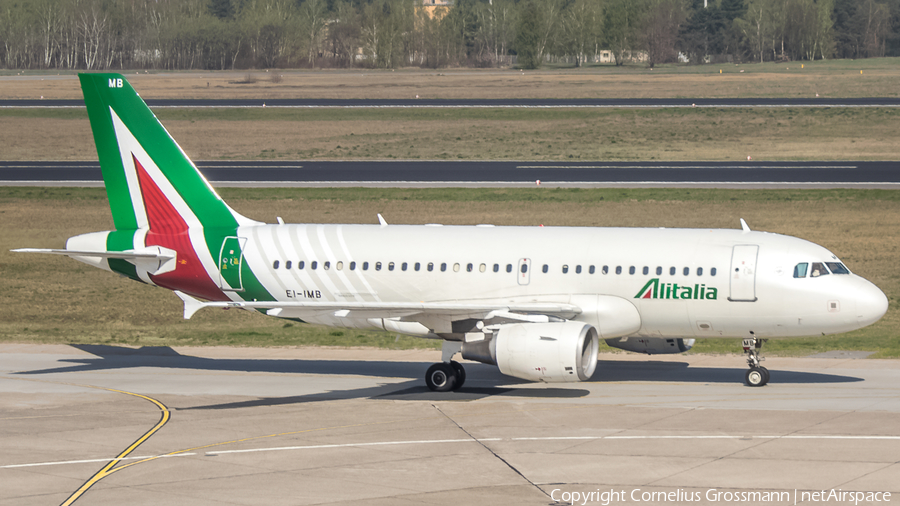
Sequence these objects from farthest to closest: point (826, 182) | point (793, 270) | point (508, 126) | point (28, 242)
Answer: point (508, 126) → point (826, 182) → point (28, 242) → point (793, 270)

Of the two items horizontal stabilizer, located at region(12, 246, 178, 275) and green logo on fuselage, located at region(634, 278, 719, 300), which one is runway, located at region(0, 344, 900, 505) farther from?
horizontal stabilizer, located at region(12, 246, 178, 275)

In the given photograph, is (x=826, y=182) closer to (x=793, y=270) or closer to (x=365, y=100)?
(x=793, y=270)

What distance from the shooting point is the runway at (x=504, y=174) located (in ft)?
226

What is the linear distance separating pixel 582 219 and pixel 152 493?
4069 cm

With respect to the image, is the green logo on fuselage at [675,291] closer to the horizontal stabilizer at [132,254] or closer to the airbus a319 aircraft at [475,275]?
the airbus a319 aircraft at [475,275]

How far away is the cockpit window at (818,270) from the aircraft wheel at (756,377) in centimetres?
312

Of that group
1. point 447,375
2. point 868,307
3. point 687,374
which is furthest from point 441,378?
point 868,307

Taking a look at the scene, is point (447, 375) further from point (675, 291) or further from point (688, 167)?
point (688, 167)

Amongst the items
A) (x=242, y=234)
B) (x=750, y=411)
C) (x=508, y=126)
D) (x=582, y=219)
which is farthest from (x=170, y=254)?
(x=508, y=126)

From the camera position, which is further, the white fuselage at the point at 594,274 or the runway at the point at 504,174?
the runway at the point at 504,174

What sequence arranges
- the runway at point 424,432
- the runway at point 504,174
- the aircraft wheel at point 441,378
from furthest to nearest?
the runway at point 504,174, the aircraft wheel at point 441,378, the runway at point 424,432

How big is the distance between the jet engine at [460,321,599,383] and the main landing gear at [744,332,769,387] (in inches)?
191

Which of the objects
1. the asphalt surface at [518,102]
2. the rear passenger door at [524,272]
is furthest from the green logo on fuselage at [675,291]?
the asphalt surface at [518,102]

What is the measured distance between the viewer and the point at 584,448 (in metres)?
22.9
